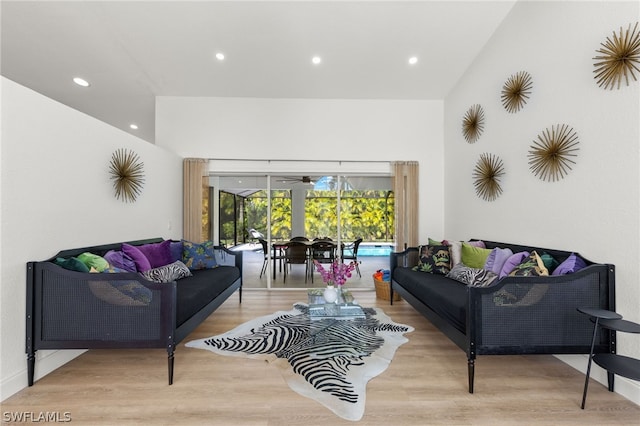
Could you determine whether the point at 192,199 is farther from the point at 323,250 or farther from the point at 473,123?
the point at 473,123

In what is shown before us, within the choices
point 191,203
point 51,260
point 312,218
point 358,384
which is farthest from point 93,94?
point 358,384

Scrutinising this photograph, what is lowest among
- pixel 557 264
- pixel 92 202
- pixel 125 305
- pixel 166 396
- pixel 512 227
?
pixel 166 396

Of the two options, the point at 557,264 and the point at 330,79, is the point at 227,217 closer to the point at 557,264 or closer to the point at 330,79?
the point at 330,79

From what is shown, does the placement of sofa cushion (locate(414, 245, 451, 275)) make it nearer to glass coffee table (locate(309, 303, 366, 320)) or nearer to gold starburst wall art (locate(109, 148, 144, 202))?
glass coffee table (locate(309, 303, 366, 320))

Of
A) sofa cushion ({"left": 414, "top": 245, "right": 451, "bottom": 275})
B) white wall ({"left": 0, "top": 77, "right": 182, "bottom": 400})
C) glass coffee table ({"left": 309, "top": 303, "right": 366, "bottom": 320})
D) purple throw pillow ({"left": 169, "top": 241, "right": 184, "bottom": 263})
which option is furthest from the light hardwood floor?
purple throw pillow ({"left": 169, "top": 241, "right": 184, "bottom": 263})

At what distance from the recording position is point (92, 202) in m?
3.00

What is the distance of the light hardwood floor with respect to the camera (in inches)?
73.7

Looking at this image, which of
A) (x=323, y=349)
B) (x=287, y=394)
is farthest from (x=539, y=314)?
(x=287, y=394)

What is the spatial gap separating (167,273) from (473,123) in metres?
4.53

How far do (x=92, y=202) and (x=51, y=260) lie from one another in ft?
2.72

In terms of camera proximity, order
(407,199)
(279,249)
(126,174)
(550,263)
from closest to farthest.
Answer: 1. (550,263)
2. (126,174)
3. (407,199)
4. (279,249)

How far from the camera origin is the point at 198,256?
4.09m

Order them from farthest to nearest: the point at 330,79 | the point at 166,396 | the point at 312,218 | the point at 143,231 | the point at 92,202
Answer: the point at 312,218
the point at 330,79
the point at 143,231
the point at 92,202
the point at 166,396

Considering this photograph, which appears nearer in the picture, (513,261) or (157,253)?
(513,261)
